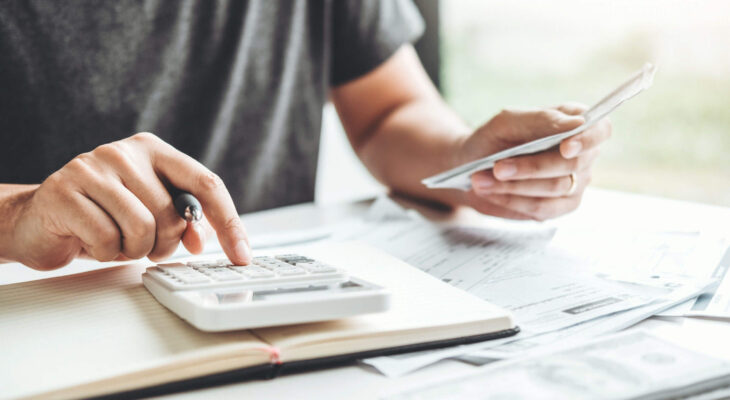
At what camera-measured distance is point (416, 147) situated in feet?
3.29

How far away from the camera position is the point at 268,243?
767 mm

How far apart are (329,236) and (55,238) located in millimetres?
322

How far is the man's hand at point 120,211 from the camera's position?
20.3 inches

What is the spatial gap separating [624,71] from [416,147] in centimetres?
293

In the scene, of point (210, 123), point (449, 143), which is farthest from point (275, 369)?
point (210, 123)

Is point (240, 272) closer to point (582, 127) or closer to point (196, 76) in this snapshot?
point (582, 127)

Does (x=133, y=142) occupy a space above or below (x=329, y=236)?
above

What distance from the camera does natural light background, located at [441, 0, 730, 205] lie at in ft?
10.5

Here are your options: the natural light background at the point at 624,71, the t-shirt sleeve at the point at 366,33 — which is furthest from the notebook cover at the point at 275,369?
the natural light background at the point at 624,71

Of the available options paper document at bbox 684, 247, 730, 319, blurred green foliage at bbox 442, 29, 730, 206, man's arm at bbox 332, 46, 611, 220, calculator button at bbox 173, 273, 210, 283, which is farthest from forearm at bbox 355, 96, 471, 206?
blurred green foliage at bbox 442, 29, 730, 206

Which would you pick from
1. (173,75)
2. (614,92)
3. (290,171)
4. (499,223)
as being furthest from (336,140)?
(614,92)

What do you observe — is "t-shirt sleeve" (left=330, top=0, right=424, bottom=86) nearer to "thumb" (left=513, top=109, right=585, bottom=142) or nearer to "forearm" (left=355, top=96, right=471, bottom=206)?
"forearm" (left=355, top=96, right=471, bottom=206)

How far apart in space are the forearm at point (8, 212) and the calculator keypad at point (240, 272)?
15cm

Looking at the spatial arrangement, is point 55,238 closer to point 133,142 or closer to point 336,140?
point 133,142
